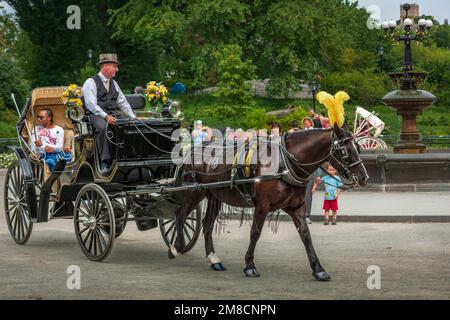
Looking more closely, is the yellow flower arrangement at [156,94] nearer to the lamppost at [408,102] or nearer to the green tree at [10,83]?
the lamppost at [408,102]

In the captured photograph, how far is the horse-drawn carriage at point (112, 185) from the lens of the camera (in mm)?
13555

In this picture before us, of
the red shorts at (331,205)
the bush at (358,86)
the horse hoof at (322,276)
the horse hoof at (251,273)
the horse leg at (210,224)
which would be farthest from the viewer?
the bush at (358,86)

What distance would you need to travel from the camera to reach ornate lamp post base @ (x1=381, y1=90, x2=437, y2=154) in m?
31.2

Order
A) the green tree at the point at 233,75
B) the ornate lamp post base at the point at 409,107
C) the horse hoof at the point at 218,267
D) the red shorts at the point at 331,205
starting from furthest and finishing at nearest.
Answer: the green tree at the point at 233,75 → the ornate lamp post base at the point at 409,107 → the red shorts at the point at 331,205 → the horse hoof at the point at 218,267

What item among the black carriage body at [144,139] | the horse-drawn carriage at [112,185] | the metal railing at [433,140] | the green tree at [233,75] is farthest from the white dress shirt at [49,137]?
the green tree at [233,75]

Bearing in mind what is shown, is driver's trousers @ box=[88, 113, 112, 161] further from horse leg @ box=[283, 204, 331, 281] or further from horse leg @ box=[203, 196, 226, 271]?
horse leg @ box=[283, 204, 331, 281]

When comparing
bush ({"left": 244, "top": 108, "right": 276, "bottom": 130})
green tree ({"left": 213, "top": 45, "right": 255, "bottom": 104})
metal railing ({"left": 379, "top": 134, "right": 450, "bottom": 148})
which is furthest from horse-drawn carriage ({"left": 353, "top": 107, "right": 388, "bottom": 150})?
green tree ({"left": 213, "top": 45, "right": 255, "bottom": 104})

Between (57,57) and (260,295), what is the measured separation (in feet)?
170

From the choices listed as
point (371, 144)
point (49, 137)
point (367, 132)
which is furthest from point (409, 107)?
point (49, 137)

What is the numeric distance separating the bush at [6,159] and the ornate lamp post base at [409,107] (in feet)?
47.5

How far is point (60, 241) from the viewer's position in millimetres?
16219

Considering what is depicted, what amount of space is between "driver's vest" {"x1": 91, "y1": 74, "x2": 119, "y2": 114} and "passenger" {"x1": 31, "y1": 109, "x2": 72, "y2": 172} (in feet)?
4.49

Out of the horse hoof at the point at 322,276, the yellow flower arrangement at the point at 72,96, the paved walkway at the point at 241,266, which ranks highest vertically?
the yellow flower arrangement at the point at 72,96
